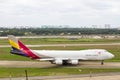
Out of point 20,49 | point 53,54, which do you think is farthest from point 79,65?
point 20,49

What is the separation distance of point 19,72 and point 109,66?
17074mm

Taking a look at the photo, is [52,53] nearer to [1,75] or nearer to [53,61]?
[53,61]

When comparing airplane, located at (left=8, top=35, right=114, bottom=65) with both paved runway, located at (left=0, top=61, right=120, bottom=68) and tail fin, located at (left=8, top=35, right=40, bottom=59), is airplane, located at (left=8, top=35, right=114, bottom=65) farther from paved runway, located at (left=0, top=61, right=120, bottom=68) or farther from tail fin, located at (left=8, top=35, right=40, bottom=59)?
paved runway, located at (left=0, top=61, right=120, bottom=68)

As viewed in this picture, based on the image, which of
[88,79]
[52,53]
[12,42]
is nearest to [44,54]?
[52,53]

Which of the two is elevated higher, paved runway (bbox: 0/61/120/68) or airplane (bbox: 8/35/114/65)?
airplane (bbox: 8/35/114/65)

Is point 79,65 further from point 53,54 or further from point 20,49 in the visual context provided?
point 20,49

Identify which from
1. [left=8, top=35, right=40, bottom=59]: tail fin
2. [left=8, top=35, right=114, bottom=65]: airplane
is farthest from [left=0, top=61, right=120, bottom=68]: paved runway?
[left=8, top=35, right=40, bottom=59]: tail fin

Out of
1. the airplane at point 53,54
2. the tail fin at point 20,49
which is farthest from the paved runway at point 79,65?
the tail fin at point 20,49

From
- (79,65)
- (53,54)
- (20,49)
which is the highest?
(20,49)

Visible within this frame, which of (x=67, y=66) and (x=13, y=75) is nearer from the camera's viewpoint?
(x=13, y=75)

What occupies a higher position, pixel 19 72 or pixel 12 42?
pixel 12 42

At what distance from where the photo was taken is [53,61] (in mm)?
57656

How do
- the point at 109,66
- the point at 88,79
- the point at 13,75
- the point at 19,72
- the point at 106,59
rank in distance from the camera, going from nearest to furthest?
the point at 88,79 < the point at 13,75 < the point at 19,72 < the point at 109,66 < the point at 106,59

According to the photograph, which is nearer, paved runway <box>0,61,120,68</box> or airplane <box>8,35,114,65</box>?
paved runway <box>0,61,120,68</box>
